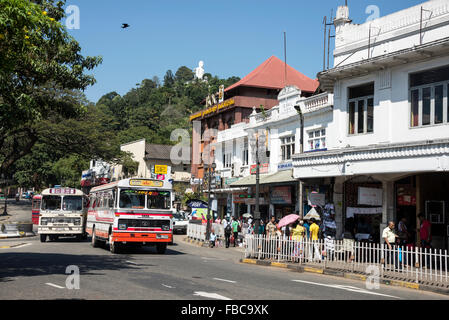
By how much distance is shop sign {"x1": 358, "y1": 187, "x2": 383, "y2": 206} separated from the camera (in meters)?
20.8

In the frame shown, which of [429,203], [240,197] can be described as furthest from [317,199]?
[240,197]

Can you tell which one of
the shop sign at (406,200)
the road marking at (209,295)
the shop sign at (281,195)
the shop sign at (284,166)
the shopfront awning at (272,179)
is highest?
the shop sign at (284,166)

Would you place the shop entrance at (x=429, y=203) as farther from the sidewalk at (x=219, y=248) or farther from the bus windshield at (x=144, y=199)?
the bus windshield at (x=144, y=199)

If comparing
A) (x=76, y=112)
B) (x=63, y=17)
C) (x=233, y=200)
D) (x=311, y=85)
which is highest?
(x=311, y=85)

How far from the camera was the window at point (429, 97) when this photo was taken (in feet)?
59.0

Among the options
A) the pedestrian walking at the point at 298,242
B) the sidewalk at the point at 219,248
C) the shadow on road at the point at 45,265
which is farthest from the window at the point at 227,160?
the shadow on road at the point at 45,265

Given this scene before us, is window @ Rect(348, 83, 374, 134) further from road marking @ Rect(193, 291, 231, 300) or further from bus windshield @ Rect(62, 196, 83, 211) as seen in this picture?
bus windshield @ Rect(62, 196, 83, 211)

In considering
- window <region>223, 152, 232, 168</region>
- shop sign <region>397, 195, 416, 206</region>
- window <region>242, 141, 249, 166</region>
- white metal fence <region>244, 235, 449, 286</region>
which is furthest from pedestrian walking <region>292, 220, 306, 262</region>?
window <region>223, 152, 232, 168</region>

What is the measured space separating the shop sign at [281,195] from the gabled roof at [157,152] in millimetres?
38405

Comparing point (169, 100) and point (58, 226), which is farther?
point (169, 100)

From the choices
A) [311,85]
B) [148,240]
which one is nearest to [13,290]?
[148,240]
